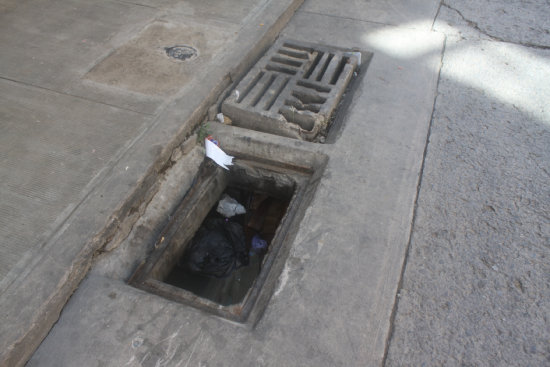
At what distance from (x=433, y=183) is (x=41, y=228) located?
2073 millimetres

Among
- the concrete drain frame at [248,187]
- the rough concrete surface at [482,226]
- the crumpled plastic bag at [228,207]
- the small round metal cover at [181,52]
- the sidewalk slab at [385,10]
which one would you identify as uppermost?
the sidewalk slab at [385,10]

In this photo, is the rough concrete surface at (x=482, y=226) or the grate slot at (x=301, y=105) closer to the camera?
the rough concrete surface at (x=482, y=226)

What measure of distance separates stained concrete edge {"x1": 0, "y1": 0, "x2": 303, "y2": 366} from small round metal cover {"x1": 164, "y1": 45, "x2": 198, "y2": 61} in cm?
28

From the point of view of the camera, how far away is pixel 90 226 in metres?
1.75

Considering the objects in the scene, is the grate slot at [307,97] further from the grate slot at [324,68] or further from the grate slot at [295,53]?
the grate slot at [295,53]

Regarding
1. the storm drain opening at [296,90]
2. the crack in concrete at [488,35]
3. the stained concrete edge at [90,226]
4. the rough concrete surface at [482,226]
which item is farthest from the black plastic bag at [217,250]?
the crack in concrete at [488,35]

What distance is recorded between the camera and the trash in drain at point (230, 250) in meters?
2.27

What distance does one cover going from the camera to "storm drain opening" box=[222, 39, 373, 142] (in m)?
2.44

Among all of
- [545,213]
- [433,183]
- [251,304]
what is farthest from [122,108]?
[545,213]

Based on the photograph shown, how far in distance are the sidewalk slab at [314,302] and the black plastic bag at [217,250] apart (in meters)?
0.55

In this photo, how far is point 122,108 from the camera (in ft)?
7.82

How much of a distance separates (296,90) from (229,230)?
1.11 m

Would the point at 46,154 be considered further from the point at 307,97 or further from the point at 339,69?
the point at 339,69

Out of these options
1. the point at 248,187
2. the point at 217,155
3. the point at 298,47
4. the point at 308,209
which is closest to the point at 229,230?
the point at 248,187
